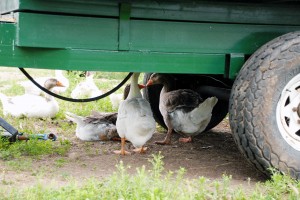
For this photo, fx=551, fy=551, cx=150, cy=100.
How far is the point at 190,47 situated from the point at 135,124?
1299mm

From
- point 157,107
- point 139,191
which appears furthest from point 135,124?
point 139,191

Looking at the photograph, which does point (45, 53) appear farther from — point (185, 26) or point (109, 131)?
point (109, 131)

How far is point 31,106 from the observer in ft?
24.5

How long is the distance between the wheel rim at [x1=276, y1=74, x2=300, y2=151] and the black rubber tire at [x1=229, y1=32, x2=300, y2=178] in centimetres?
7

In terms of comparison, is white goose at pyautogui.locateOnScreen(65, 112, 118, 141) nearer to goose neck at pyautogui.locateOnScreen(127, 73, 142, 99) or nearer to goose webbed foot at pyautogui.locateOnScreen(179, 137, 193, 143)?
goose neck at pyautogui.locateOnScreen(127, 73, 142, 99)

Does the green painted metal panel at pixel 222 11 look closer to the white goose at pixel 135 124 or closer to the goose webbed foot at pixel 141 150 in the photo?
the white goose at pixel 135 124

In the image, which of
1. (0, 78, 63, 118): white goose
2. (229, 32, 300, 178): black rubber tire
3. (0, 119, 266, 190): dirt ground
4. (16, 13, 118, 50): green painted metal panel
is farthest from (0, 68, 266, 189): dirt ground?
(0, 78, 63, 118): white goose

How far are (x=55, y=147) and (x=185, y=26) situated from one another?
2.09m

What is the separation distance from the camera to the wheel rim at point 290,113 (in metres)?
4.26

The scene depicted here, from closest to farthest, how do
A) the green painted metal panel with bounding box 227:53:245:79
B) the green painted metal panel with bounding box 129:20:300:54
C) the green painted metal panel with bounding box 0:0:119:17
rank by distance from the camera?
the green painted metal panel with bounding box 0:0:119:17 → the green painted metal panel with bounding box 129:20:300:54 → the green painted metal panel with bounding box 227:53:245:79

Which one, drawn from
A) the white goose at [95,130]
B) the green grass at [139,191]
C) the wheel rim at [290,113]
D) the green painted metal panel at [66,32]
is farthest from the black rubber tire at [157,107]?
the green grass at [139,191]

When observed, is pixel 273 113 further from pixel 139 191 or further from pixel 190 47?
pixel 139 191

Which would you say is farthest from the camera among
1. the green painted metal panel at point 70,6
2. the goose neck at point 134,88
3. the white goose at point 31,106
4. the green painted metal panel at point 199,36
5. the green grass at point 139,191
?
the white goose at point 31,106

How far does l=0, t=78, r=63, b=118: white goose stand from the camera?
24.4 ft
